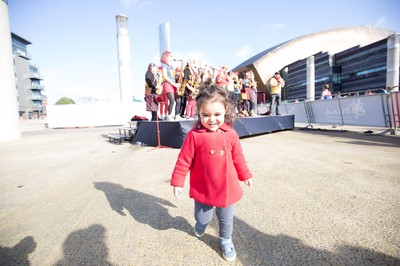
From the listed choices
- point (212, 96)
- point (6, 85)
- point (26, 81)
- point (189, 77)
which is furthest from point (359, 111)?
point (26, 81)

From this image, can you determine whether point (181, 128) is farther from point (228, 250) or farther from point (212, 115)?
point (228, 250)

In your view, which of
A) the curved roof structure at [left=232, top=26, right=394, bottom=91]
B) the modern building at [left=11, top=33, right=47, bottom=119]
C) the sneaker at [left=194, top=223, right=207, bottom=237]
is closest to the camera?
the sneaker at [left=194, top=223, right=207, bottom=237]

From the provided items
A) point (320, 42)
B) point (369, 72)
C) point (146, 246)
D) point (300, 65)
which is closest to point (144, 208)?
point (146, 246)

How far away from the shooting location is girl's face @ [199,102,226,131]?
1.61 meters

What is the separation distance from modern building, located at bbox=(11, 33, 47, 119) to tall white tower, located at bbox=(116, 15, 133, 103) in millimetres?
39196

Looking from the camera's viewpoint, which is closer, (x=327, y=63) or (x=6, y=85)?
(x=6, y=85)

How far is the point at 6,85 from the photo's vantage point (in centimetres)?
962

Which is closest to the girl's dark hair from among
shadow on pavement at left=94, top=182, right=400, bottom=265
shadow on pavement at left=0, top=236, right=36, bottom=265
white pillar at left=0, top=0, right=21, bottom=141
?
shadow on pavement at left=94, top=182, right=400, bottom=265

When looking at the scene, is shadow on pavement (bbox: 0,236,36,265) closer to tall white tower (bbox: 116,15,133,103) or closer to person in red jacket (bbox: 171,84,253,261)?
person in red jacket (bbox: 171,84,253,261)

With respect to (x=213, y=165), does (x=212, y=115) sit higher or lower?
higher

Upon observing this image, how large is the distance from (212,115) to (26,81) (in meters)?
68.5

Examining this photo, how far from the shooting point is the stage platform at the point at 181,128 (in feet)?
18.0

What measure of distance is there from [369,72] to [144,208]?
4071 centimetres

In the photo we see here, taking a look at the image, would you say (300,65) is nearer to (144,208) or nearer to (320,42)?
(320,42)
